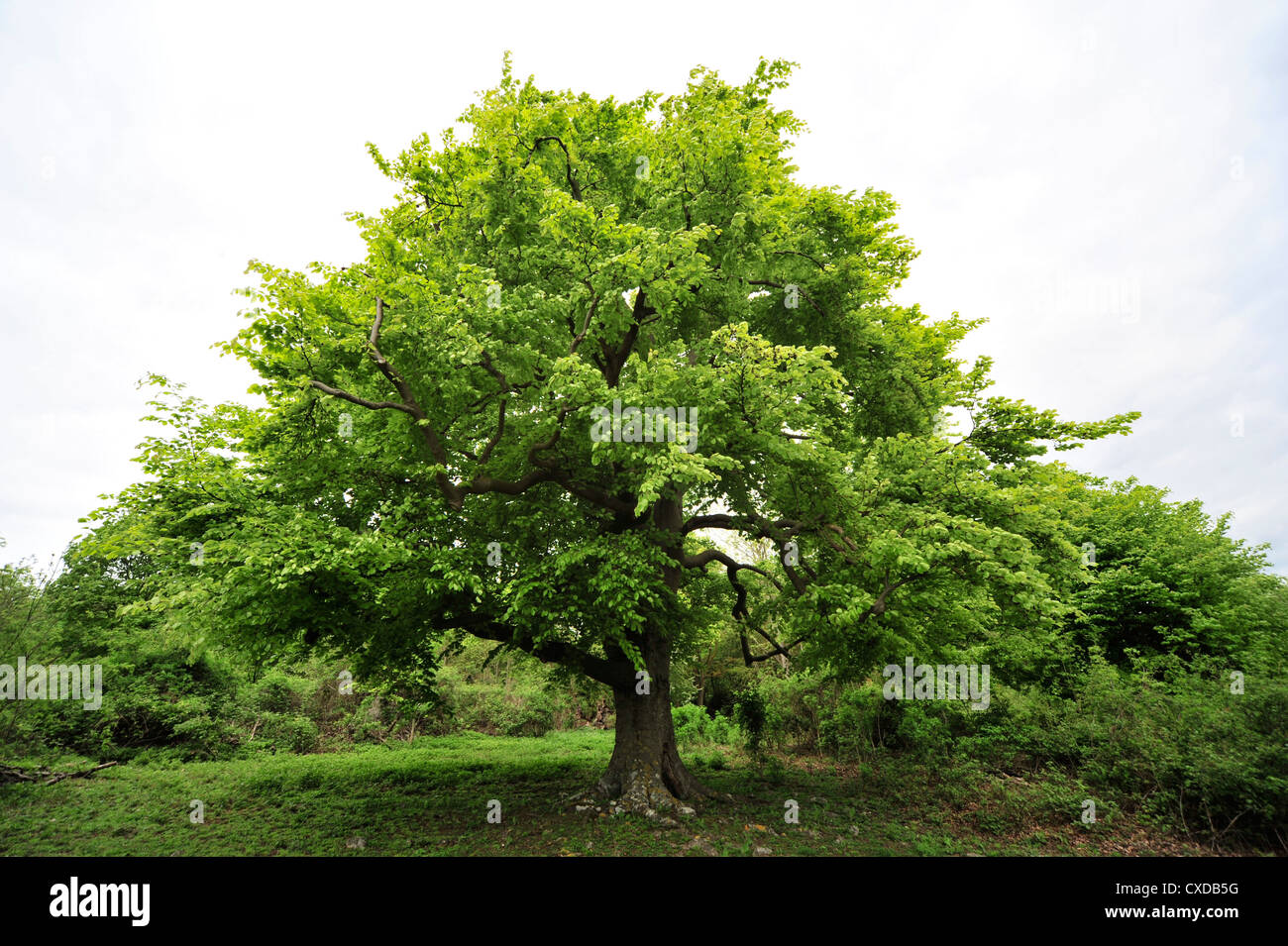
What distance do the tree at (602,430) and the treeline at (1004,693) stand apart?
4.10ft

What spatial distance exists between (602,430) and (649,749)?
6011mm

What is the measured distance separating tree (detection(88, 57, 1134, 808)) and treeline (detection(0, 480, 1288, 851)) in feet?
4.10

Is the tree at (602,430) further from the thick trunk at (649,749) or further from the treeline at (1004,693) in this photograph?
the treeline at (1004,693)

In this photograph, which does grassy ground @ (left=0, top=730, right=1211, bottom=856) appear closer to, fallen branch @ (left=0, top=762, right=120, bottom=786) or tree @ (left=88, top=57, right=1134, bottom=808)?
fallen branch @ (left=0, top=762, right=120, bottom=786)

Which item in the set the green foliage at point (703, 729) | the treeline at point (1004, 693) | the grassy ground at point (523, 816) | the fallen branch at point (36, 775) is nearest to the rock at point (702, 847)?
the grassy ground at point (523, 816)

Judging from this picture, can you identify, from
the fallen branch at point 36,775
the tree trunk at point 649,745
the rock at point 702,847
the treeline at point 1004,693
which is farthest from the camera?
the fallen branch at point 36,775

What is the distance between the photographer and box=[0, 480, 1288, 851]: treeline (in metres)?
8.20

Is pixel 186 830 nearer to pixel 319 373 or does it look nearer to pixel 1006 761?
pixel 319 373

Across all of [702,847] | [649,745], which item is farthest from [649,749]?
[702,847]

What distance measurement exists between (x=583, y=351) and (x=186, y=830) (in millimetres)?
9441

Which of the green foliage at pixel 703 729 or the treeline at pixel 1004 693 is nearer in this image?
the treeline at pixel 1004 693

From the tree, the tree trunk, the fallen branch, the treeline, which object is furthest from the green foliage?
the fallen branch

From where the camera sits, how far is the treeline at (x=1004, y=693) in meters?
8.20
